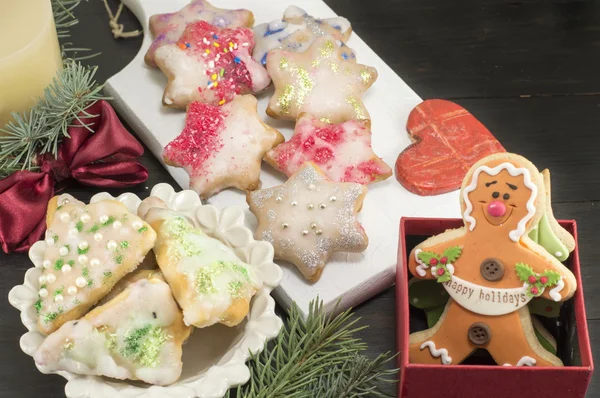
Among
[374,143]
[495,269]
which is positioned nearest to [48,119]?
[374,143]

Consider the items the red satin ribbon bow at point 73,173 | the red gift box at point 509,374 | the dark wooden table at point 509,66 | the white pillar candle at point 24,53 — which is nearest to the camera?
the red gift box at point 509,374

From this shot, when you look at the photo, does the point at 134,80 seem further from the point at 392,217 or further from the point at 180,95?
the point at 392,217

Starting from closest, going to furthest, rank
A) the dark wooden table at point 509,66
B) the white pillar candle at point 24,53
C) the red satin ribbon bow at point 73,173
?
the white pillar candle at point 24,53
the red satin ribbon bow at point 73,173
the dark wooden table at point 509,66

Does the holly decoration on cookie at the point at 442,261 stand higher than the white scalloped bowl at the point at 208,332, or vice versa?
the holly decoration on cookie at the point at 442,261

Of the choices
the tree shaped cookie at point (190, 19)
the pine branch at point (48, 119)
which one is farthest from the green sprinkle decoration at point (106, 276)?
the tree shaped cookie at point (190, 19)

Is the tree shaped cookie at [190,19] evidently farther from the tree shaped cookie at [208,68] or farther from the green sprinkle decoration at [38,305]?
the green sprinkle decoration at [38,305]

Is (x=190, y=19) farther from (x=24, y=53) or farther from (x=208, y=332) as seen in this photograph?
(x=208, y=332)

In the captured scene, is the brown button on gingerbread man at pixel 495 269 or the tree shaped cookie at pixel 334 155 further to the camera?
the tree shaped cookie at pixel 334 155
